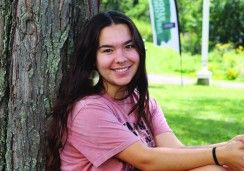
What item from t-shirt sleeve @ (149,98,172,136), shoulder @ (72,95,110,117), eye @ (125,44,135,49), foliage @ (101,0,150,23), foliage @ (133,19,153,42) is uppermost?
eye @ (125,44,135,49)

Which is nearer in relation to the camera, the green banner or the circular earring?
the circular earring

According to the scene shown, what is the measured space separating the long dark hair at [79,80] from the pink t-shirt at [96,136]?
4 cm

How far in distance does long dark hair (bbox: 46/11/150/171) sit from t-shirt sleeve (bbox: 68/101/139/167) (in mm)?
82

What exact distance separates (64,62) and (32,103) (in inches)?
9.1

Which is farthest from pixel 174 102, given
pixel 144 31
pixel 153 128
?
pixel 144 31

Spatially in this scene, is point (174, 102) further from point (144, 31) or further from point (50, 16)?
point (144, 31)

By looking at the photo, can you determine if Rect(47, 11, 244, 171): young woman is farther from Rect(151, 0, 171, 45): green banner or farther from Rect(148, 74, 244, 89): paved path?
A: Rect(148, 74, 244, 89): paved path

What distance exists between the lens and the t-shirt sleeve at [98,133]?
7.86ft

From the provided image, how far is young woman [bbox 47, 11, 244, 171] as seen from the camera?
240cm

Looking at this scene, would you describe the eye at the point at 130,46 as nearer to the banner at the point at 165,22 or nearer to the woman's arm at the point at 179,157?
the woman's arm at the point at 179,157

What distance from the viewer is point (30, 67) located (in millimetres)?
2547

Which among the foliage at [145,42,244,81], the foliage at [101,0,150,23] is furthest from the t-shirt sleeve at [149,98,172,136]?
the foliage at [101,0,150,23]

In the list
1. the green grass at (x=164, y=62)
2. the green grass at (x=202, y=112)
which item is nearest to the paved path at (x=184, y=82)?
the green grass at (x=202, y=112)

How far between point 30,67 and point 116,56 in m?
0.38
